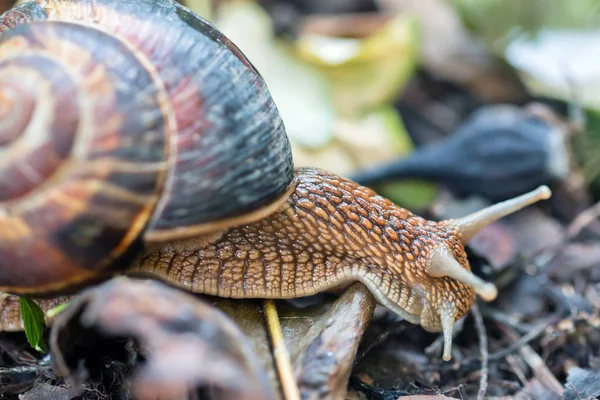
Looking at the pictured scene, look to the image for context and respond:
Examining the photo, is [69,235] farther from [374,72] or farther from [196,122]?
[374,72]

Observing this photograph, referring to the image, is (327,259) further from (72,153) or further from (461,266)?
(72,153)

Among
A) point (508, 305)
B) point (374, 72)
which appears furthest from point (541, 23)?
point (508, 305)

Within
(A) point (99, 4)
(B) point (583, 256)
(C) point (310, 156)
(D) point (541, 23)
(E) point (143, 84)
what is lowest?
(B) point (583, 256)

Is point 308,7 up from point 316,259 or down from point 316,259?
up

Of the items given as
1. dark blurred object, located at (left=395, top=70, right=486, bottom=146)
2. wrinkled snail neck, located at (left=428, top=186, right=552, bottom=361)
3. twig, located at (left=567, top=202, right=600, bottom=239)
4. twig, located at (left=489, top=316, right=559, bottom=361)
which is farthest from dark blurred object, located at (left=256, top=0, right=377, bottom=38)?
twig, located at (left=489, top=316, right=559, bottom=361)

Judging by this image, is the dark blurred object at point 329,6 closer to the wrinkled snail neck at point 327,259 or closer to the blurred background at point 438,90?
the blurred background at point 438,90

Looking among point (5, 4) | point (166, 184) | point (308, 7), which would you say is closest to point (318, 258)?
point (166, 184)

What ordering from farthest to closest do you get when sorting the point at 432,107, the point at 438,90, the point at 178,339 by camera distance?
the point at 438,90
the point at 432,107
the point at 178,339
